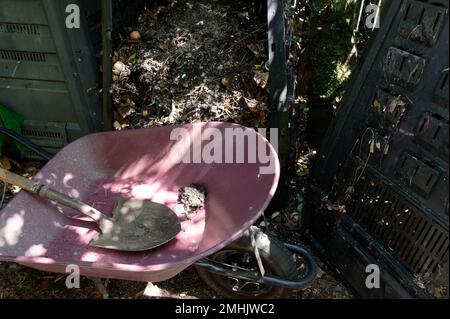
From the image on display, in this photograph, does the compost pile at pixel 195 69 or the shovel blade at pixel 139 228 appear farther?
the compost pile at pixel 195 69

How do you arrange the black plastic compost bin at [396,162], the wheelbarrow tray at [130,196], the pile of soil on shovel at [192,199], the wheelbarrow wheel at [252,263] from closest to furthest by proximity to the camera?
the black plastic compost bin at [396,162], the wheelbarrow tray at [130,196], the wheelbarrow wheel at [252,263], the pile of soil on shovel at [192,199]

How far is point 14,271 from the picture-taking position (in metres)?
2.67

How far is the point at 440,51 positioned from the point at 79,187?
2.09 metres

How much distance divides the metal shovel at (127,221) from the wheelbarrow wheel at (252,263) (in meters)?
0.31

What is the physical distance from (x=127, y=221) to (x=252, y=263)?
0.79 meters

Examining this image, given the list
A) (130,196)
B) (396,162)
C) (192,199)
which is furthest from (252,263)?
(396,162)

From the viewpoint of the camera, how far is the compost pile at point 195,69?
2.62 m

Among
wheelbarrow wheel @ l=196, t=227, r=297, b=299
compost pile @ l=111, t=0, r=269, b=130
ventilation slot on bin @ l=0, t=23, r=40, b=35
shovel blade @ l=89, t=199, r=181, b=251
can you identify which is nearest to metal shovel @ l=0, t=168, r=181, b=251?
shovel blade @ l=89, t=199, r=181, b=251

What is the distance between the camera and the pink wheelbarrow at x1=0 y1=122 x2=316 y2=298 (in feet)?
6.82

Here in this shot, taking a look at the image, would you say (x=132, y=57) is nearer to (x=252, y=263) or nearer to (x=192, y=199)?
(x=192, y=199)

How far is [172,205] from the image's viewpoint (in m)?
2.46

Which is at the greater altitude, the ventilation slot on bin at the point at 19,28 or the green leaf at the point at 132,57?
the ventilation slot on bin at the point at 19,28

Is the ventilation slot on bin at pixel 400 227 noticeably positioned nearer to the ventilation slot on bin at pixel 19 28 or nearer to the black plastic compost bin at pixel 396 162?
the black plastic compost bin at pixel 396 162

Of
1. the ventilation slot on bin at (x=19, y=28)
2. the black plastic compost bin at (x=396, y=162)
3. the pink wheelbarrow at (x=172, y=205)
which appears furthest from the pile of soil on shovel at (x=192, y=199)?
the ventilation slot on bin at (x=19, y=28)
